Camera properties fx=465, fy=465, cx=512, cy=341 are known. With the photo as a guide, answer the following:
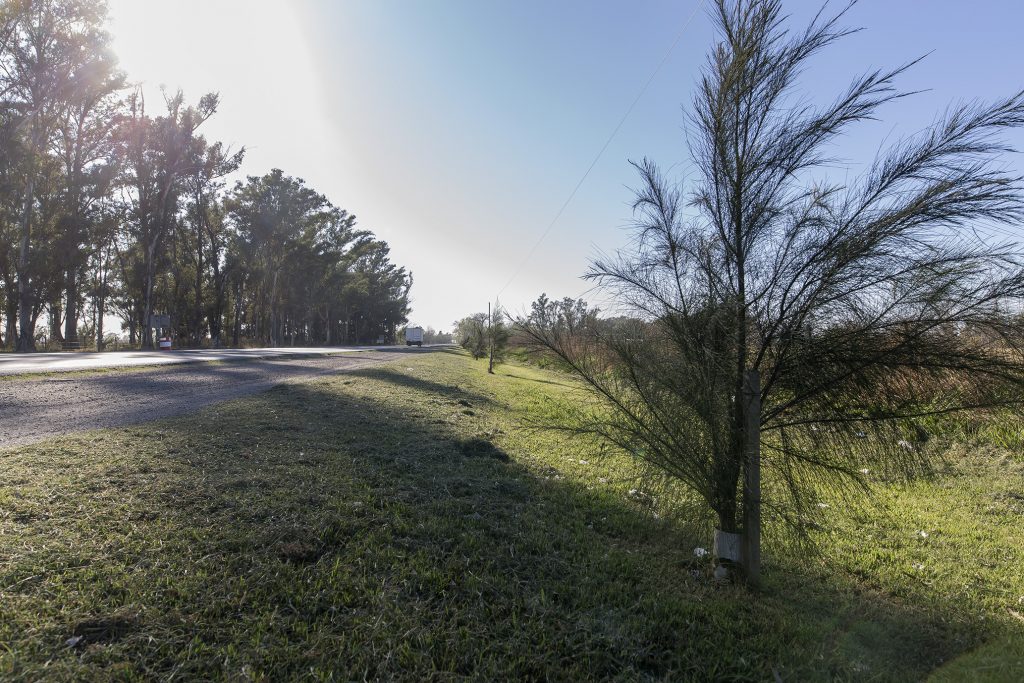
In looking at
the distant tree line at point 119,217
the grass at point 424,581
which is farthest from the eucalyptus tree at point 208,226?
the grass at point 424,581

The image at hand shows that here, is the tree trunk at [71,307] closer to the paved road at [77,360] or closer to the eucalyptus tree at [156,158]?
the eucalyptus tree at [156,158]

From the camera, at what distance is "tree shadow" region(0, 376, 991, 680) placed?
1.97 m

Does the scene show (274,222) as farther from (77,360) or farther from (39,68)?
(77,360)

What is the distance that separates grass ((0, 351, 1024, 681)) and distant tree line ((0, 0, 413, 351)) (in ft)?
93.8

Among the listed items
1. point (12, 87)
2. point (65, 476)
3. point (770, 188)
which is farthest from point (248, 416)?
point (12, 87)

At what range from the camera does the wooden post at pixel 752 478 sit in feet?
8.92

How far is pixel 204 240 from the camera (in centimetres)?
4234

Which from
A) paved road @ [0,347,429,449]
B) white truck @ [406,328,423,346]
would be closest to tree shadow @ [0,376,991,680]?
paved road @ [0,347,429,449]

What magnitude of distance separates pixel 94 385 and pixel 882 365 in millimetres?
11291

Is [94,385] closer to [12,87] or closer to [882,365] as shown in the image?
[882,365]

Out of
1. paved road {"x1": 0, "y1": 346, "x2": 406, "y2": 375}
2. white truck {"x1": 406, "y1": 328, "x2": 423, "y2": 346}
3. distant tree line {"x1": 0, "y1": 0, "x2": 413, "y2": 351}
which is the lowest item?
paved road {"x1": 0, "y1": 346, "x2": 406, "y2": 375}

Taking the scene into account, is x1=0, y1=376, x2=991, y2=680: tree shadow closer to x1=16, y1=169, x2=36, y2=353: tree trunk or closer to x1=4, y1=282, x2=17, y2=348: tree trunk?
x1=16, y1=169, x2=36, y2=353: tree trunk

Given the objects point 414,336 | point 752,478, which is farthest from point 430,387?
point 414,336

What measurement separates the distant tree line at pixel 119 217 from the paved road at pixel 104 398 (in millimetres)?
→ 20491
